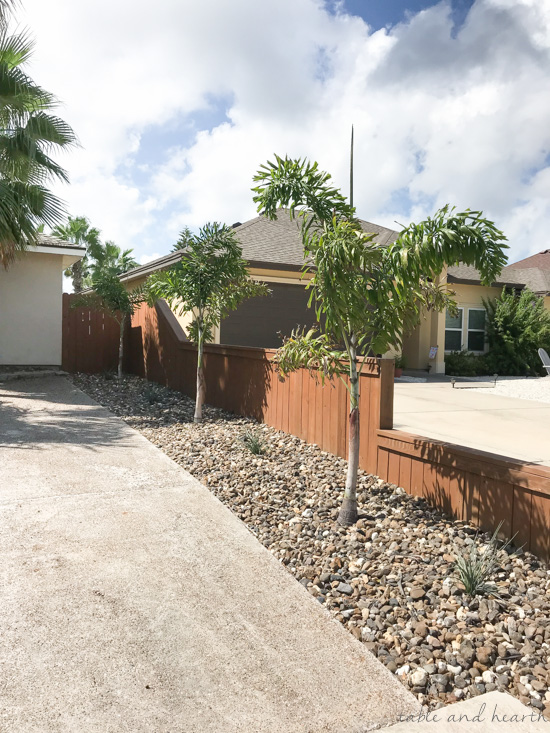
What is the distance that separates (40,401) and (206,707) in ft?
29.4

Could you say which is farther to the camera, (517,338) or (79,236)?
(79,236)

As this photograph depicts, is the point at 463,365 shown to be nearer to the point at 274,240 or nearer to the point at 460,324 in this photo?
the point at 460,324

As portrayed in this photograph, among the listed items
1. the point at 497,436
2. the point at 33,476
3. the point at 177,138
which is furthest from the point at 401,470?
the point at 177,138

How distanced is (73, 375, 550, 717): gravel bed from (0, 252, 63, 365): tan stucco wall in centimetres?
879

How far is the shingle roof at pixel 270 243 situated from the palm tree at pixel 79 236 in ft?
45.0

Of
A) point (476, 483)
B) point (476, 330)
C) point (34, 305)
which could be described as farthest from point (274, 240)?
point (476, 483)

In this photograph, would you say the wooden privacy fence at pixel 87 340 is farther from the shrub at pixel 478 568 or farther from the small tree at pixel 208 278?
the shrub at pixel 478 568

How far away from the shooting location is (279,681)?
8.48ft

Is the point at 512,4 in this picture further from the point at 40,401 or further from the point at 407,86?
the point at 40,401

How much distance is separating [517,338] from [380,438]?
45.0 feet

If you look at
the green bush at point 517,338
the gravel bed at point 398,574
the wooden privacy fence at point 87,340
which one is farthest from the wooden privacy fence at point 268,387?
the green bush at point 517,338

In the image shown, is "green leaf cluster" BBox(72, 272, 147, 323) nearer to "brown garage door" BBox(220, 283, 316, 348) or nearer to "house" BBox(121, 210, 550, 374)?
"house" BBox(121, 210, 550, 374)

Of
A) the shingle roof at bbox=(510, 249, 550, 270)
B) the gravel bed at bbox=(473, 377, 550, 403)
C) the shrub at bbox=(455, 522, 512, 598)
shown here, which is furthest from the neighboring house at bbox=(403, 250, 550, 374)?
the shrub at bbox=(455, 522, 512, 598)

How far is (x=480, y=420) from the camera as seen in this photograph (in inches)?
299
